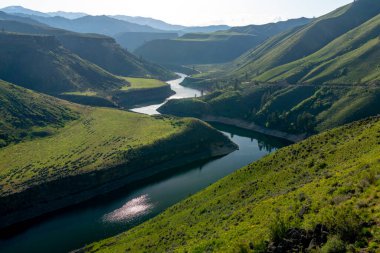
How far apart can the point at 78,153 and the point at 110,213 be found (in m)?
46.0

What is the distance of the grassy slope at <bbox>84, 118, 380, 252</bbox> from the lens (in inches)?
1572

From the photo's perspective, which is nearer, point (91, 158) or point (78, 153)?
point (91, 158)

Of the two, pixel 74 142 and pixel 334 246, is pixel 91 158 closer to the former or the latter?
pixel 74 142

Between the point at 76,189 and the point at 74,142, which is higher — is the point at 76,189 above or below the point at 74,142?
below

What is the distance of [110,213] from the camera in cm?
11000

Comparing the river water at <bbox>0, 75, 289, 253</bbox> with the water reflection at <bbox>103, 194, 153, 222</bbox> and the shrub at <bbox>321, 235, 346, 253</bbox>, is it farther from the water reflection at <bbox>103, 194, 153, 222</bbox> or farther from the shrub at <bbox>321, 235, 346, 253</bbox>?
the shrub at <bbox>321, 235, 346, 253</bbox>

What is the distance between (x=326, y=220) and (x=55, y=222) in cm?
9358

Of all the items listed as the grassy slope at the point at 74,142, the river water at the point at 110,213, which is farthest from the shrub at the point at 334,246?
the grassy slope at the point at 74,142

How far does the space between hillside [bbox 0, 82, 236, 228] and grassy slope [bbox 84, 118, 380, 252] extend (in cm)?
4242

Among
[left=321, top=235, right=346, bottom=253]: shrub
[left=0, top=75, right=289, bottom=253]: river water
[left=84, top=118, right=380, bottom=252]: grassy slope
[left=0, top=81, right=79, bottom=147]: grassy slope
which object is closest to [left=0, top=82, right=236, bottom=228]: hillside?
[left=0, top=81, right=79, bottom=147]: grassy slope

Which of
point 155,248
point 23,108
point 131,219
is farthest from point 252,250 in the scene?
point 23,108

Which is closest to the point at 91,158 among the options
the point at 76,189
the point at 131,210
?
the point at 76,189

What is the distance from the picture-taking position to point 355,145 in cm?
7138

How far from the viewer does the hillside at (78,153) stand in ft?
386
